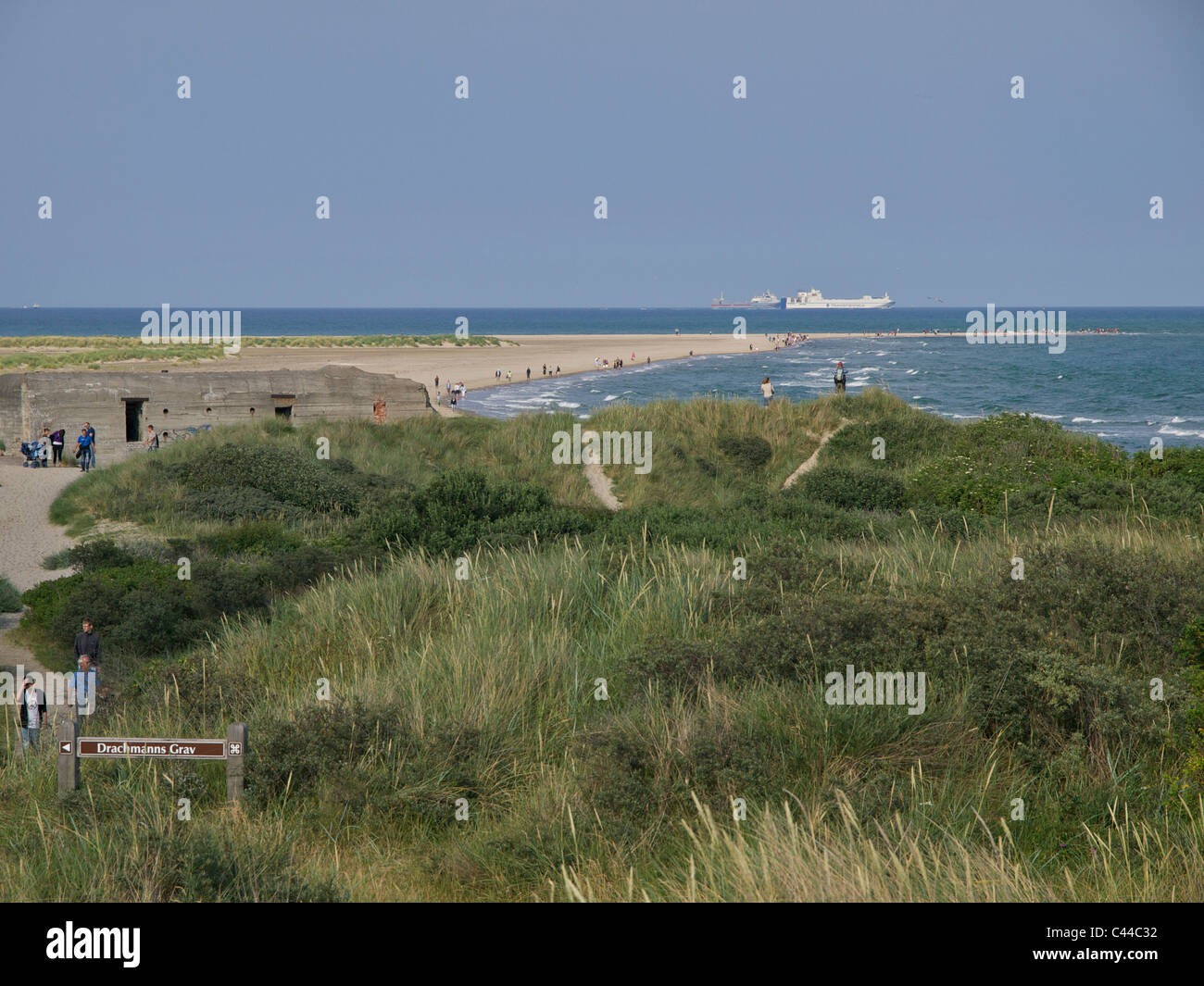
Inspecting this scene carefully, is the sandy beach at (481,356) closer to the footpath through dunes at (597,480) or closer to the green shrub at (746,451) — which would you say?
the green shrub at (746,451)

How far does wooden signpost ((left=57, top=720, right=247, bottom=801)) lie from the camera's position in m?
5.34

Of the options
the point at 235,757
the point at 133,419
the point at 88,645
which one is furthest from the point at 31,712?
the point at 133,419

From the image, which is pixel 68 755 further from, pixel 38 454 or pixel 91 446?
pixel 38 454

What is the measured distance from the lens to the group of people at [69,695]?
28.2ft

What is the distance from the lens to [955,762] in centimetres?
552

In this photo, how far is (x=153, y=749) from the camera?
5.34 metres

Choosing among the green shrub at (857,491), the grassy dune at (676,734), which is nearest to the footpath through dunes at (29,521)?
the grassy dune at (676,734)

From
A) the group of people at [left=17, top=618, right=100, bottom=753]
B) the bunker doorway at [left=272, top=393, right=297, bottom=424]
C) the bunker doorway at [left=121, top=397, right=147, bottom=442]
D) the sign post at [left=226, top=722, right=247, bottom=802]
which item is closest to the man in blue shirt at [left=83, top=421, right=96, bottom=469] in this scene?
the bunker doorway at [left=121, top=397, right=147, bottom=442]

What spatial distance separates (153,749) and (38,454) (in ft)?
89.9

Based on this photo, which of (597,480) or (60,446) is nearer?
(597,480)

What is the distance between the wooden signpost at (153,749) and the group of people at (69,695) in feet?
8.07
